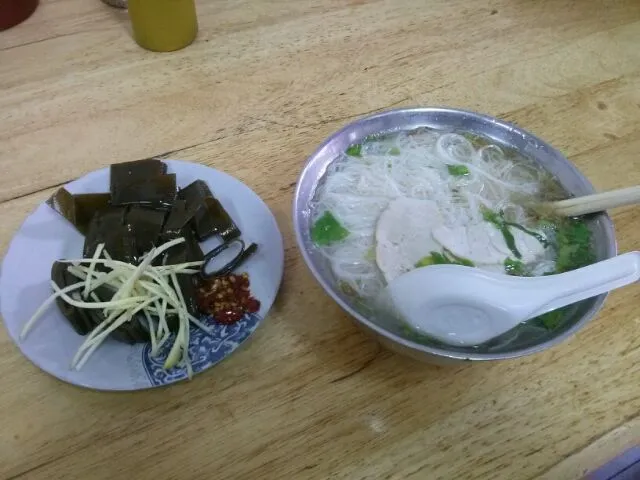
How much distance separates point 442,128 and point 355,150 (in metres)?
0.20

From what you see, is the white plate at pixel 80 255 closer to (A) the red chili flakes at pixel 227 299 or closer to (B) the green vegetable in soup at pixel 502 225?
(A) the red chili flakes at pixel 227 299

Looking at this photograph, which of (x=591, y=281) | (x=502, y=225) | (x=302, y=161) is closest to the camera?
(x=591, y=281)

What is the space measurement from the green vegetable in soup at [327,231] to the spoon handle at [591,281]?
1.24 ft

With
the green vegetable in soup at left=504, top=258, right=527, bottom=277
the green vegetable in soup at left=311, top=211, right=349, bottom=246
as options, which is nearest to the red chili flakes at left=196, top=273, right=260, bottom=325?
the green vegetable in soup at left=311, top=211, right=349, bottom=246

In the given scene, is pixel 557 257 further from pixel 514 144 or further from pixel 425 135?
pixel 425 135

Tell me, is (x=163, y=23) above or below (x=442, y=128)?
above

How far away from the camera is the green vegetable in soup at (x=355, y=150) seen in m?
1.17

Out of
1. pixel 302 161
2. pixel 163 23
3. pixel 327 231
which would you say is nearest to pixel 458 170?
pixel 327 231

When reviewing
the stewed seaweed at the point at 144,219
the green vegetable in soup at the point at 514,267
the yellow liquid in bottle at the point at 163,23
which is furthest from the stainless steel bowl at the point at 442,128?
the yellow liquid in bottle at the point at 163,23

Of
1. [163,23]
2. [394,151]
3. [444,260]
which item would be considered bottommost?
[444,260]

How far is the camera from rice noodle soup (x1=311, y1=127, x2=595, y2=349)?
1027mm

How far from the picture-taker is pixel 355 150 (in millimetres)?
1174

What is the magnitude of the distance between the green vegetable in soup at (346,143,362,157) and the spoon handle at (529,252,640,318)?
47cm

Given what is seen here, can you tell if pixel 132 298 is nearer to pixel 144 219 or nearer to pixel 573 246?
Result: pixel 144 219
